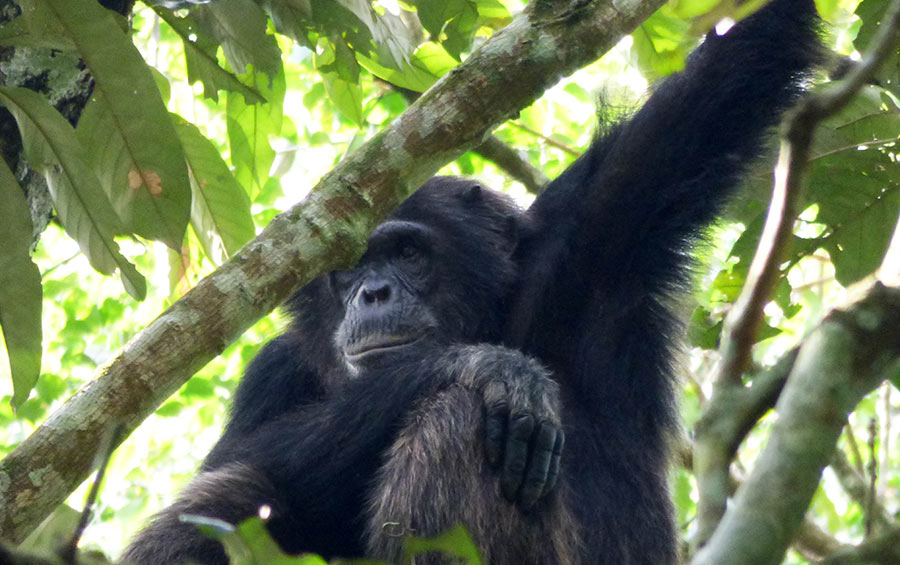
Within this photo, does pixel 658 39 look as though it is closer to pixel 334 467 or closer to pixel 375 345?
pixel 375 345

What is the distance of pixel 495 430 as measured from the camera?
3.45 metres

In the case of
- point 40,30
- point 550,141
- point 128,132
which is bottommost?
point 550,141

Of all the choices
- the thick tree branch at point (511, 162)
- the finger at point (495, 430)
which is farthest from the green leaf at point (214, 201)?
the thick tree branch at point (511, 162)

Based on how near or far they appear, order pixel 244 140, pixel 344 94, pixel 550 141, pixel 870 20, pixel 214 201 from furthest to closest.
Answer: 1. pixel 550 141
2. pixel 344 94
3. pixel 244 140
4. pixel 214 201
5. pixel 870 20

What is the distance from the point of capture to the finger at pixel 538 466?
336 cm

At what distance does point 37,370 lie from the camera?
9.09 ft

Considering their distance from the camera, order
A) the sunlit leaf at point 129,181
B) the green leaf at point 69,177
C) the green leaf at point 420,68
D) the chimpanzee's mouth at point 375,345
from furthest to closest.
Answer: the green leaf at point 420,68, the chimpanzee's mouth at point 375,345, the sunlit leaf at point 129,181, the green leaf at point 69,177

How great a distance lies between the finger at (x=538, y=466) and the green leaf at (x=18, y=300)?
154cm

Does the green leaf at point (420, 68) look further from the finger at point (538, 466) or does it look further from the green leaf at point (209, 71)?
the finger at point (538, 466)

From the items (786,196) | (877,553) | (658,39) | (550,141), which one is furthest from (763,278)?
(550,141)

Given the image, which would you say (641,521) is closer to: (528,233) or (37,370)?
(528,233)

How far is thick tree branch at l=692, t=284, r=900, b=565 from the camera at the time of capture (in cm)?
121

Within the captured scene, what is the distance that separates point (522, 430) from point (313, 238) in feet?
3.27

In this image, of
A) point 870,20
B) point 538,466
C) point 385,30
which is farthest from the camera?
point 385,30
